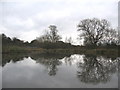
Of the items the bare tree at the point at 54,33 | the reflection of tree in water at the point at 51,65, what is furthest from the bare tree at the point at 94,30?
the reflection of tree in water at the point at 51,65

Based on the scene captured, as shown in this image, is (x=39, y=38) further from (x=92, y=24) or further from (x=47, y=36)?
(x=92, y=24)

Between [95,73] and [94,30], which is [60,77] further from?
[94,30]

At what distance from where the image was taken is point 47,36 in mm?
31875

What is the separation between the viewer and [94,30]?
2420cm

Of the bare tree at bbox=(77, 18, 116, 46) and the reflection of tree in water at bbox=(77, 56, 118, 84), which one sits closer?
the reflection of tree in water at bbox=(77, 56, 118, 84)

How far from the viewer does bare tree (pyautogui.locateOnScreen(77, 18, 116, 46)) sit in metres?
23.5

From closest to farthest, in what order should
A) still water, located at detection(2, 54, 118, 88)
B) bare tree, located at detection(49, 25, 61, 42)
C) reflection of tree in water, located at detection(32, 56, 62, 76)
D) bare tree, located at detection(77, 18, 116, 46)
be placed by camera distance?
1. still water, located at detection(2, 54, 118, 88)
2. reflection of tree in water, located at detection(32, 56, 62, 76)
3. bare tree, located at detection(77, 18, 116, 46)
4. bare tree, located at detection(49, 25, 61, 42)

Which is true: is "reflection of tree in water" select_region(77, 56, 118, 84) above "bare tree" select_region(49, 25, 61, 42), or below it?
below

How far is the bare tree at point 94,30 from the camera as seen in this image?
2349 cm

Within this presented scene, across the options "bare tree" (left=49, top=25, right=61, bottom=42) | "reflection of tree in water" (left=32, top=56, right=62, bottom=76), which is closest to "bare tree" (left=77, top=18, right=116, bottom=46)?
"bare tree" (left=49, top=25, right=61, bottom=42)

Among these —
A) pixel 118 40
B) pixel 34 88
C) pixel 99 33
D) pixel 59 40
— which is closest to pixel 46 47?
pixel 59 40

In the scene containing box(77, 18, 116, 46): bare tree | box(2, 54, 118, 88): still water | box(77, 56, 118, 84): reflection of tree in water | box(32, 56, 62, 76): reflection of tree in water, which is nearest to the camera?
box(2, 54, 118, 88): still water

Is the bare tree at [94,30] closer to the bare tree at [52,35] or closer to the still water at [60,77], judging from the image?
the bare tree at [52,35]

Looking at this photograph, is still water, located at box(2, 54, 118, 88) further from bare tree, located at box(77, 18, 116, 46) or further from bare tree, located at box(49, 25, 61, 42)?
bare tree, located at box(49, 25, 61, 42)
